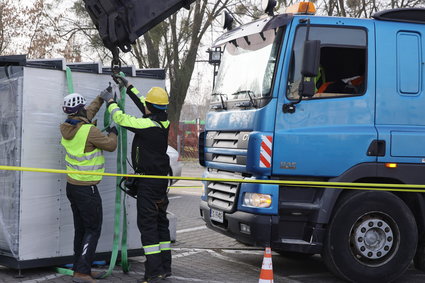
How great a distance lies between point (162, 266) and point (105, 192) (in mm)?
1245

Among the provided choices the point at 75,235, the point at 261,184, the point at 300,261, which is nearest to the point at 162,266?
the point at 75,235

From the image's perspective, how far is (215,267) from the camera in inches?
279

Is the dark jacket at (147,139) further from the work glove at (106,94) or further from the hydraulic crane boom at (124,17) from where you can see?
the hydraulic crane boom at (124,17)

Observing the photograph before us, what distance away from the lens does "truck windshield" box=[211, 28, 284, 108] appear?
21.0 ft

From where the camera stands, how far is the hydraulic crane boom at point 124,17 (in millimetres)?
6121

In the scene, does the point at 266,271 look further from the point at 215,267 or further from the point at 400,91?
the point at 400,91

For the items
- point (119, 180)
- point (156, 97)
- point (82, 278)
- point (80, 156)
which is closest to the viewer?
point (82, 278)

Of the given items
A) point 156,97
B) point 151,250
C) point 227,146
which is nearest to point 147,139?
point 156,97

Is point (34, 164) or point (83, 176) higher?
point (34, 164)

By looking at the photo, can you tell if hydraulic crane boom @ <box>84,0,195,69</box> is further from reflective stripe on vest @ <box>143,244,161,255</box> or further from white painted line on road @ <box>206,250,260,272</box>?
white painted line on road @ <box>206,250,260,272</box>

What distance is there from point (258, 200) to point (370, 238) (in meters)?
1.32

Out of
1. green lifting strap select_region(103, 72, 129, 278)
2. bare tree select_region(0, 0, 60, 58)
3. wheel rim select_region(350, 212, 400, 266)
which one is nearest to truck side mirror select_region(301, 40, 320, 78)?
wheel rim select_region(350, 212, 400, 266)

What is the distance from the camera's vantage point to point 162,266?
632cm

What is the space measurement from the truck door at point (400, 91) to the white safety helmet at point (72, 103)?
3.25 m
